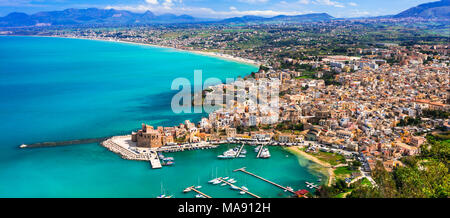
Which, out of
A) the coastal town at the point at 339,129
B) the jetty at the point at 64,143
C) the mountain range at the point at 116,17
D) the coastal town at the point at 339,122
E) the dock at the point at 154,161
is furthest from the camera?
the mountain range at the point at 116,17

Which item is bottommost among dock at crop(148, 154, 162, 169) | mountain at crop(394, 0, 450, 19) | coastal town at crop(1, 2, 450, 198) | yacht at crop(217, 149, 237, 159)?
dock at crop(148, 154, 162, 169)

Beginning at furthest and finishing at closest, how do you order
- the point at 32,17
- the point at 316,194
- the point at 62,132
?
the point at 32,17 < the point at 62,132 < the point at 316,194

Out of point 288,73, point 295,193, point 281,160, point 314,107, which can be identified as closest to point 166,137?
point 281,160

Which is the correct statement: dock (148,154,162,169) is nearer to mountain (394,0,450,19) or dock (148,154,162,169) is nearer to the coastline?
the coastline

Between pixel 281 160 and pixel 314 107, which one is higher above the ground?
pixel 314 107

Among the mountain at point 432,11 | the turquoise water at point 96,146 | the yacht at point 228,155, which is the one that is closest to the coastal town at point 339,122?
the turquoise water at point 96,146

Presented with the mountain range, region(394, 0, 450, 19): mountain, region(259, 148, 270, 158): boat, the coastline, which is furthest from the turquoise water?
the mountain range

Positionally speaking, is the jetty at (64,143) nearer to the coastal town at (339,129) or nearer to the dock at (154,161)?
the coastal town at (339,129)
